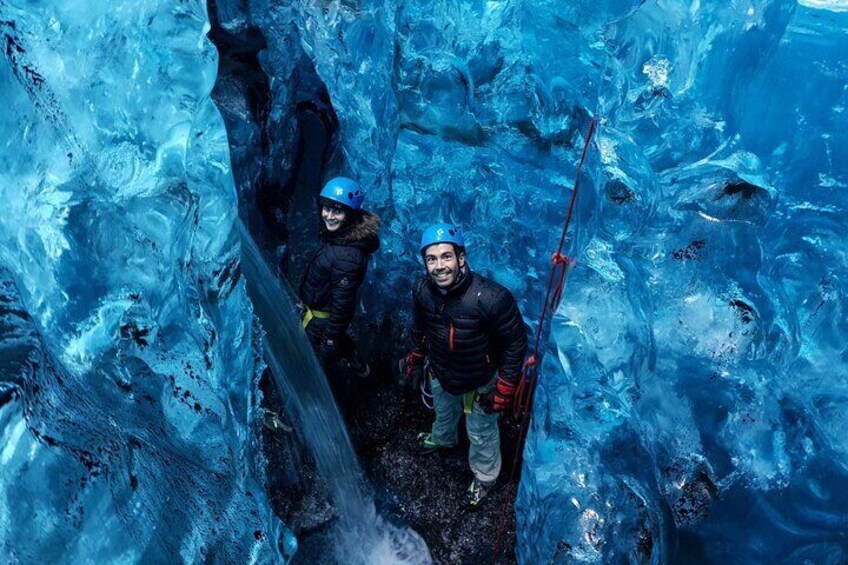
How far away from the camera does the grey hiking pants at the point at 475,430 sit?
5051 mm

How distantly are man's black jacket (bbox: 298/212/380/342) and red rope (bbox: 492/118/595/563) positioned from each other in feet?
3.95

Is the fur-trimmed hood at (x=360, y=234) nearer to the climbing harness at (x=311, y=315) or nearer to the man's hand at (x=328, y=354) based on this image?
the climbing harness at (x=311, y=315)

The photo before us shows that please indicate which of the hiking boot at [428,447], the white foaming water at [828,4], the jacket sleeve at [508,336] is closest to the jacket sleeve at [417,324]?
the jacket sleeve at [508,336]

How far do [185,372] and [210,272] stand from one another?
50cm

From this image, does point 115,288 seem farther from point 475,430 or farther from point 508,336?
point 475,430

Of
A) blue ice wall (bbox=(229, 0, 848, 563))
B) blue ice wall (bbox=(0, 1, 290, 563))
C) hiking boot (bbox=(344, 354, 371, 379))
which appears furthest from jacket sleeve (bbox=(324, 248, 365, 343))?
blue ice wall (bbox=(229, 0, 848, 563))

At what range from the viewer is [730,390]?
179 inches

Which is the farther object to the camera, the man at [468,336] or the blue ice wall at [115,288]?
the man at [468,336]

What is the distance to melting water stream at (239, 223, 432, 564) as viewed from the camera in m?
5.34

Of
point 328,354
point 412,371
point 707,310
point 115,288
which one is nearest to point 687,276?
point 707,310

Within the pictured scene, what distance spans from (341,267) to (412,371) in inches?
40.0

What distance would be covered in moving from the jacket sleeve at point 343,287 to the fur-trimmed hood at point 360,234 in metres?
0.06

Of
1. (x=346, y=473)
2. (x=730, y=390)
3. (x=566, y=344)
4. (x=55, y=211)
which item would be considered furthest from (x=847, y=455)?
(x=55, y=211)

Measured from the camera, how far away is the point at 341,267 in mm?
4961
